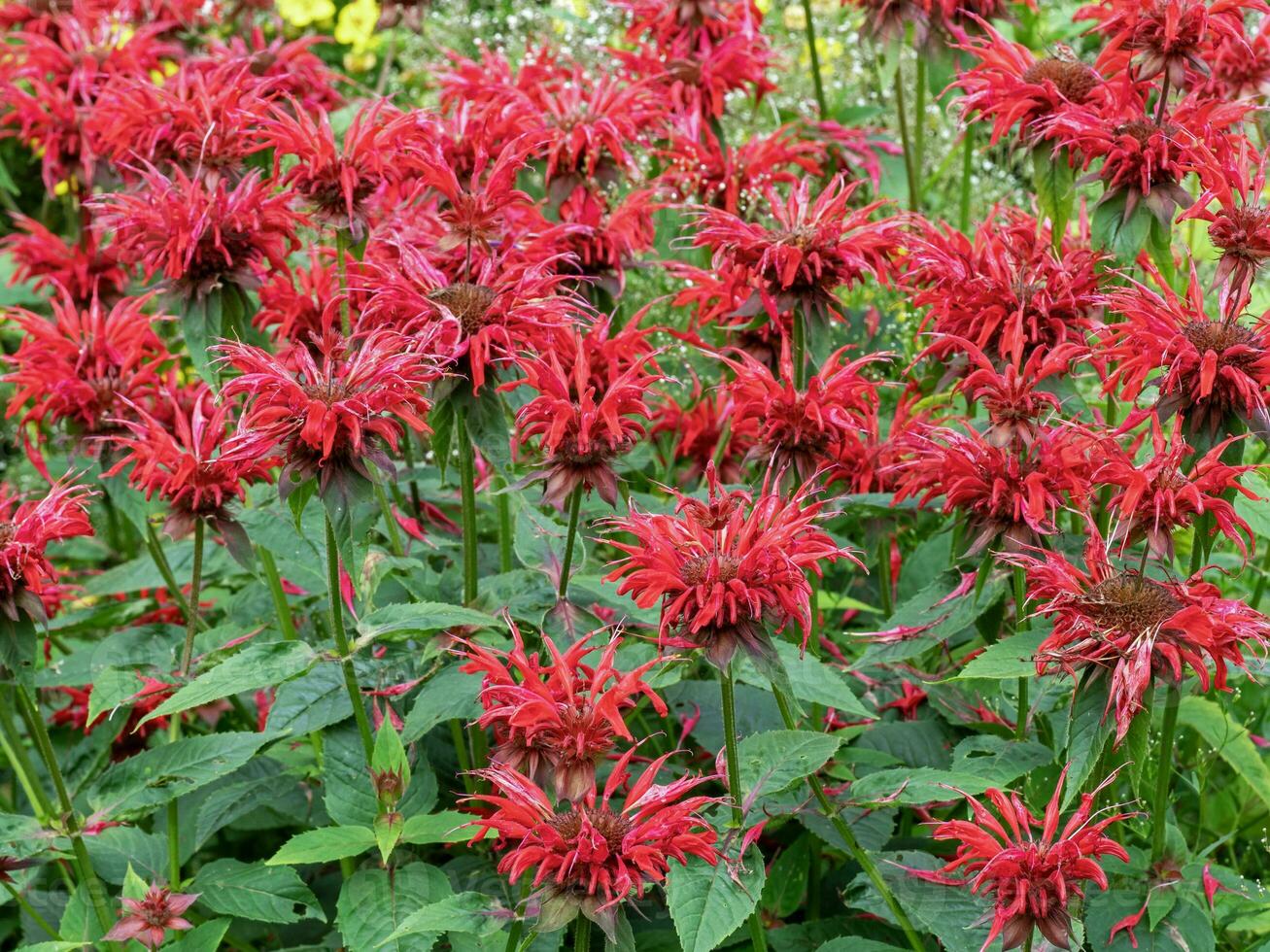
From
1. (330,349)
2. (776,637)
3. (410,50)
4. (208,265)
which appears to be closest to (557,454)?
(330,349)

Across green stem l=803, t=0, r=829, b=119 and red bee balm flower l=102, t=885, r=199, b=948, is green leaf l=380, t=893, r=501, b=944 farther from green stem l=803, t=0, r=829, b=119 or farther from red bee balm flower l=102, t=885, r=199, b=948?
green stem l=803, t=0, r=829, b=119

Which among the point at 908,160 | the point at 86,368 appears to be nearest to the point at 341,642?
the point at 86,368

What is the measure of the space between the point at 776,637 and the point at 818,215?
2.12 feet

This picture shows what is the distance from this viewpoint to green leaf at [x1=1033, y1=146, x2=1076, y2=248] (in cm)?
212

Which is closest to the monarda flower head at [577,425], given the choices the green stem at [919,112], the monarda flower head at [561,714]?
the monarda flower head at [561,714]

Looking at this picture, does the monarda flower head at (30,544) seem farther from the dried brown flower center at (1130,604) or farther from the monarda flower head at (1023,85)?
the monarda flower head at (1023,85)

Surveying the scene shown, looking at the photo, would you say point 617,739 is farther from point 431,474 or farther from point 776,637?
point 431,474

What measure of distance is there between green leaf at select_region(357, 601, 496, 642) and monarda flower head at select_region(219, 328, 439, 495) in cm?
21

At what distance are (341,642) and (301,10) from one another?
4279mm

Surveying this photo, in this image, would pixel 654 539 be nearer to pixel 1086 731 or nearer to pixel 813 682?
pixel 813 682

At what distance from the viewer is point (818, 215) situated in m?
2.15

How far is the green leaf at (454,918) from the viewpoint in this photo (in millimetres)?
1617

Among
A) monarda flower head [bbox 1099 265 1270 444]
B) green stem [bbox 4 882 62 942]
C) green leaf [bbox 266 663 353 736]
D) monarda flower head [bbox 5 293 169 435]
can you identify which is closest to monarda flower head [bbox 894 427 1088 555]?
monarda flower head [bbox 1099 265 1270 444]

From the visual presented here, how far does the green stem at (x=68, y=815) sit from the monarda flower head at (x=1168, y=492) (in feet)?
4.76
